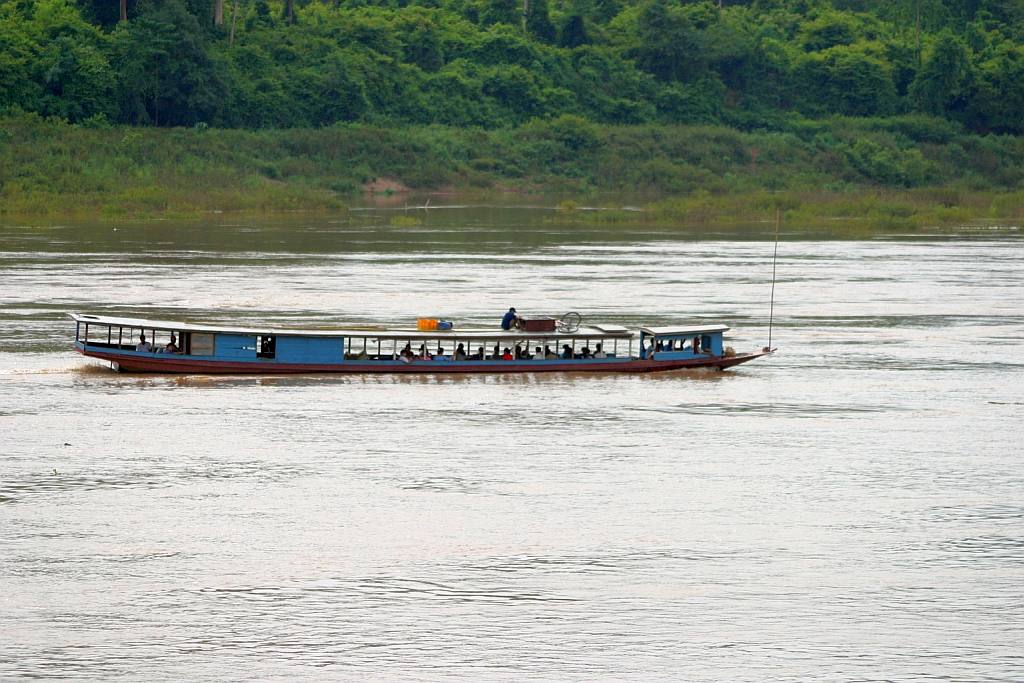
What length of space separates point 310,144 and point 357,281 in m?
46.5

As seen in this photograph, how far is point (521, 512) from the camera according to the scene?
1110 inches

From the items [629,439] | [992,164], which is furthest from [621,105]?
A: [629,439]

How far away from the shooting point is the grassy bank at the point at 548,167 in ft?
300

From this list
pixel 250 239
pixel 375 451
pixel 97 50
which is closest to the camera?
pixel 375 451

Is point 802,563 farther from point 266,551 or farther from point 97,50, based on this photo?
point 97,50

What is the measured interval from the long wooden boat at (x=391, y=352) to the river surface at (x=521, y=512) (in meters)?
0.46

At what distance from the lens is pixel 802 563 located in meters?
25.7

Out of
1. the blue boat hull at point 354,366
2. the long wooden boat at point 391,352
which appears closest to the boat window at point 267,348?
the long wooden boat at point 391,352

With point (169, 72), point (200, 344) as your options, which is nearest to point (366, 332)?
point (200, 344)

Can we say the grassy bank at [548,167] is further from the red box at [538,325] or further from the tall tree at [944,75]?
the red box at [538,325]

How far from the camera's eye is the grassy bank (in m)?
91.6

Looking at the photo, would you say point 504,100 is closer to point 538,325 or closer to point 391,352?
point 391,352

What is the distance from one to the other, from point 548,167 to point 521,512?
86624 millimetres

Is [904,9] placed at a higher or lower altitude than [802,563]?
higher
